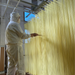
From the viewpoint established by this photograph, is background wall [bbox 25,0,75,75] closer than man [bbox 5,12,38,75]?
Yes

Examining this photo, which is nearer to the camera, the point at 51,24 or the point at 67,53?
the point at 67,53

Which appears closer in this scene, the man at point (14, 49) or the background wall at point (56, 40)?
the background wall at point (56, 40)

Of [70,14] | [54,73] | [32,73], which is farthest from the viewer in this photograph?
[32,73]

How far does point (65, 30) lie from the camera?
4.64 ft

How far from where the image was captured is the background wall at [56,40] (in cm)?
133

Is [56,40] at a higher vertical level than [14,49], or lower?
higher

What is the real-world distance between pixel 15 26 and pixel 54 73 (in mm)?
1186

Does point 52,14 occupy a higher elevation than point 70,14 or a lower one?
higher

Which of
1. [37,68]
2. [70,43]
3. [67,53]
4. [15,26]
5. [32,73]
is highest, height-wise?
[15,26]

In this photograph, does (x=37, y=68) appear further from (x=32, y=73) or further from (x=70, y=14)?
(x=70, y=14)

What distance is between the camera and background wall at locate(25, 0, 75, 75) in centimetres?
133

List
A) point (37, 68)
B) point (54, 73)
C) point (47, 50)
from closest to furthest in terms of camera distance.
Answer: point (54, 73), point (47, 50), point (37, 68)

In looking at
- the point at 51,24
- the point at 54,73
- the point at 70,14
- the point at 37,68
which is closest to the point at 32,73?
the point at 37,68

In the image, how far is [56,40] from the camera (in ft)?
5.33
